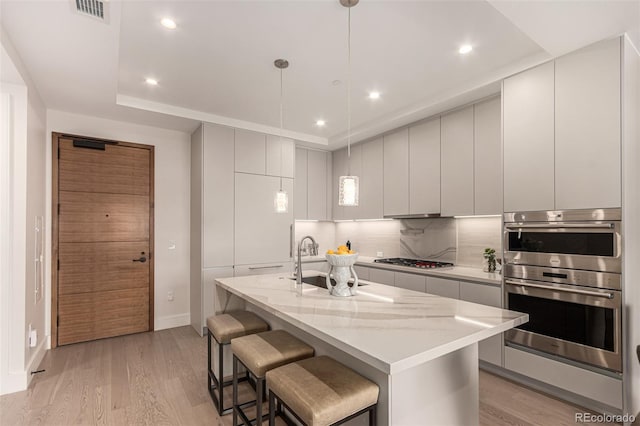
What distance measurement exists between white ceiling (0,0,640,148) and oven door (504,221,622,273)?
1.30 m

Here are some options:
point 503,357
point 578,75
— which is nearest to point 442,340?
point 503,357

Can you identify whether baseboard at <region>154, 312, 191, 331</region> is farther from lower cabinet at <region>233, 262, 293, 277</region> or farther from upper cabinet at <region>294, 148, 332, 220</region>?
upper cabinet at <region>294, 148, 332, 220</region>

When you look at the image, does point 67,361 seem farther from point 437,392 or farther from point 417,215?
point 417,215

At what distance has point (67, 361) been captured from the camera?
3.24 meters

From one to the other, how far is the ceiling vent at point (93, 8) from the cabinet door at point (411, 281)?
3.45m

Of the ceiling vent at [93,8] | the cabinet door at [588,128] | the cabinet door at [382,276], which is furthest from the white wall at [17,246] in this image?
the cabinet door at [588,128]

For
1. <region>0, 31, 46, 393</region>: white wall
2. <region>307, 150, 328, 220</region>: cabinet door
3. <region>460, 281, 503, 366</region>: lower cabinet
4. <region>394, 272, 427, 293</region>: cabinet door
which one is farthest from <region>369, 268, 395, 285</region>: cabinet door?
<region>0, 31, 46, 393</region>: white wall

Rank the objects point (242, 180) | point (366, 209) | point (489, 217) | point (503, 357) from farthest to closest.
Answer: point (366, 209) < point (242, 180) < point (489, 217) < point (503, 357)

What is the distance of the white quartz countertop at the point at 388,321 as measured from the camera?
4.27 feet

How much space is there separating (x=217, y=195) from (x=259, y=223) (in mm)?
681

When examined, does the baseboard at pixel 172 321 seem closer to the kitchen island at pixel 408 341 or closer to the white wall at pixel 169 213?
the white wall at pixel 169 213

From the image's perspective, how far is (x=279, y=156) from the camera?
4.63 m

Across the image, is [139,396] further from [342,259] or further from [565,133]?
[565,133]

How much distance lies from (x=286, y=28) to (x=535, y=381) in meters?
3.34
